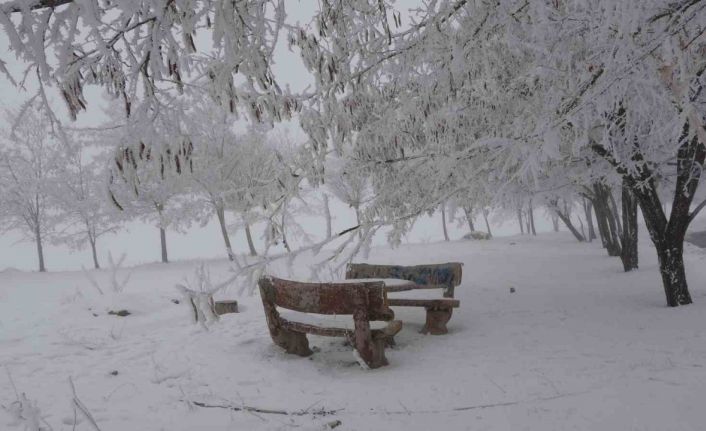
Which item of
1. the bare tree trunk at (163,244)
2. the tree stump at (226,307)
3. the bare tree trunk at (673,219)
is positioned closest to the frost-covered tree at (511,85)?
the bare tree trunk at (673,219)

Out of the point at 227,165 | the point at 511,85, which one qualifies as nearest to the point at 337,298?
the point at 511,85

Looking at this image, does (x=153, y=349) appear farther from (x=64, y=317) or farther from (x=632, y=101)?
(x=632, y=101)

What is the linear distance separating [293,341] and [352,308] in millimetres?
1003

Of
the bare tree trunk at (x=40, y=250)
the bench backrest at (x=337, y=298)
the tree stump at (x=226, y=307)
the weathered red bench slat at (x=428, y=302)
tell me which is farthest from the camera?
the bare tree trunk at (x=40, y=250)

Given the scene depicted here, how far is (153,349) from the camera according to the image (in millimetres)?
5141

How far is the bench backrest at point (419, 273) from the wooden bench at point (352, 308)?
7.89ft

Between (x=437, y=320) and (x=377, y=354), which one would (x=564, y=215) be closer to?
(x=437, y=320)

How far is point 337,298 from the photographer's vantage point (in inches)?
174

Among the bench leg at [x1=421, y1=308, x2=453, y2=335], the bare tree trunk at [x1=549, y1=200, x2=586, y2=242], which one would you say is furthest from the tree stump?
the bare tree trunk at [x1=549, y1=200, x2=586, y2=242]

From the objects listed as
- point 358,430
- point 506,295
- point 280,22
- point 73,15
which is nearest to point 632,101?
point 280,22

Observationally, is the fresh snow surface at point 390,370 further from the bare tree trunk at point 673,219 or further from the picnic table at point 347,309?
the bare tree trunk at point 673,219

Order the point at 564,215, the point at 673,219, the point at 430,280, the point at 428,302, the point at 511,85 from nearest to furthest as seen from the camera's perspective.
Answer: the point at 511,85 → the point at 428,302 → the point at 673,219 → the point at 430,280 → the point at 564,215

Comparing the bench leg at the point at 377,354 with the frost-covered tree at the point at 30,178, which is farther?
the frost-covered tree at the point at 30,178

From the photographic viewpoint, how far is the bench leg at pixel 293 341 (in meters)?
4.92
